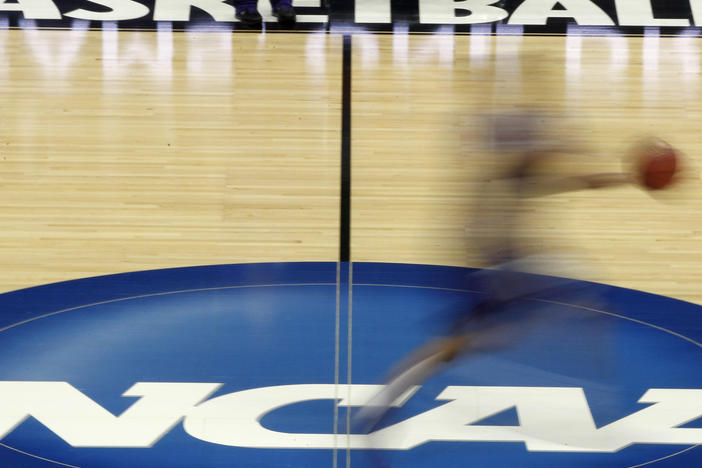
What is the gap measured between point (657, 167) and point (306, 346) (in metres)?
2.18

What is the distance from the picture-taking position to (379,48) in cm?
855

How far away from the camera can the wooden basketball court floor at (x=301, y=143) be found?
6488 mm

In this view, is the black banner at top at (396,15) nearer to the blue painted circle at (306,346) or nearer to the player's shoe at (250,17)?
the player's shoe at (250,17)

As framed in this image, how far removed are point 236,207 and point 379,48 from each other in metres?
2.45

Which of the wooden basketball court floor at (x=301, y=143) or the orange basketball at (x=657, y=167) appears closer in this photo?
the orange basketball at (x=657, y=167)

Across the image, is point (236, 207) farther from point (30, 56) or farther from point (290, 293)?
point (30, 56)

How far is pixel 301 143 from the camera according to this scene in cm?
744

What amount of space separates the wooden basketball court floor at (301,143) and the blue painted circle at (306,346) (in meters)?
0.33

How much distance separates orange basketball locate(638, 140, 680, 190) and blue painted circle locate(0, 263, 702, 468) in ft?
1.89

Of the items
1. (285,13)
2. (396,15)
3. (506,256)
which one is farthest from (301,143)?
(506,256)

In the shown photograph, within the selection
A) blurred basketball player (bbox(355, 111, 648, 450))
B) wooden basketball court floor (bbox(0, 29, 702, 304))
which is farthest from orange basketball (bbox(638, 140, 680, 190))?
wooden basketball court floor (bbox(0, 29, 702, 304))

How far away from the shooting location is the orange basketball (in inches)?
153

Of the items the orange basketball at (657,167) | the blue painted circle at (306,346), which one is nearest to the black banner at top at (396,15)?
the blue painted circle at (306,346)

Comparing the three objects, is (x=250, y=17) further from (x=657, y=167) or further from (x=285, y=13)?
(x=657, y=167)
